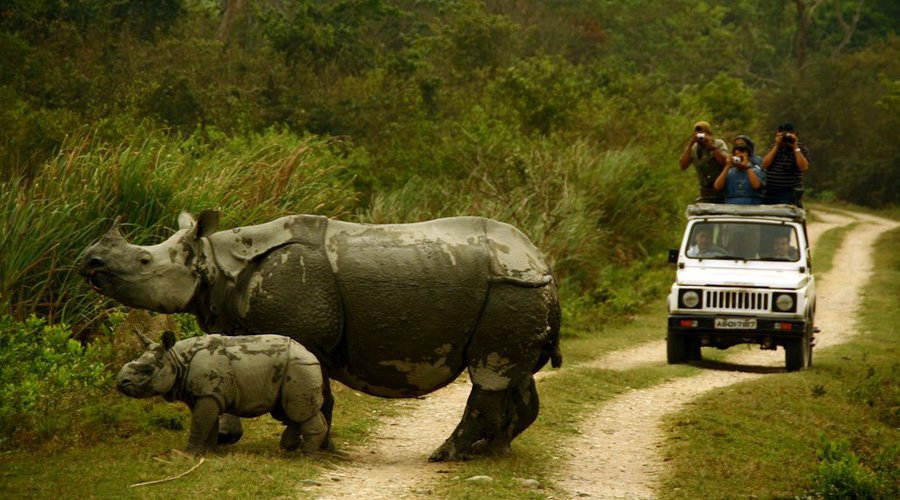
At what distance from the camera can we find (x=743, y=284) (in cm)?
1593

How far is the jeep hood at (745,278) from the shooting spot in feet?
52.2

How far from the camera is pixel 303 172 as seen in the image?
15586 millimetres

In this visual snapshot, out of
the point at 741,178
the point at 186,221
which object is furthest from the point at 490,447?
the point at 741,178

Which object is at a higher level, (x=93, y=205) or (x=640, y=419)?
(x=93, y=205)

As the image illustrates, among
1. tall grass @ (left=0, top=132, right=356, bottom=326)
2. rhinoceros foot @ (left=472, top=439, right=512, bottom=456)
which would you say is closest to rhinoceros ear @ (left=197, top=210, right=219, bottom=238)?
rhinoceros foot @ (left=472, top=439, right=512, bottom=456)

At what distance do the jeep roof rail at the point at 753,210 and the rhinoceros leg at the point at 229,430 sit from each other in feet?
29.4

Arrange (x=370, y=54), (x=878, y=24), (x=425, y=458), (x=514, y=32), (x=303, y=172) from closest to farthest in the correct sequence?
(x=425, y=458) → (x=303, y=172) → (x=370, y=54) → (x=514, y=32) → (x=878, y=24)

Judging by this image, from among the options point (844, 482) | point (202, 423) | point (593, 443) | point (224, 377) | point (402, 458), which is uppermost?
point (224, 377)

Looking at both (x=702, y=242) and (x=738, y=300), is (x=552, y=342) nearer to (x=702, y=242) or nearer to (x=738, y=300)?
(x=738, y=300)

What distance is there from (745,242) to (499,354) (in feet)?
27.5

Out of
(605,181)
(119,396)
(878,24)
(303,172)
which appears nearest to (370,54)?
(605,181)

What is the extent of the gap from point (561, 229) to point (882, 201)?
3336cm

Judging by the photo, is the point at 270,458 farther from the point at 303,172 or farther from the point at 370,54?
the point at 370,54

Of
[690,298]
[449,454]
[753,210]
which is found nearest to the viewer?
[449,454]
